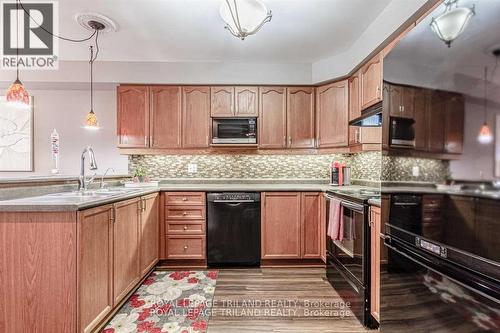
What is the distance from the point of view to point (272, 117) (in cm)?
351

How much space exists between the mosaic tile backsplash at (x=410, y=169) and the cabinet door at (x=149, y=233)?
2197 millimetres

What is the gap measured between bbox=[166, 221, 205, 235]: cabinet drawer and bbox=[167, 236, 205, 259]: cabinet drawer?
0.20ft

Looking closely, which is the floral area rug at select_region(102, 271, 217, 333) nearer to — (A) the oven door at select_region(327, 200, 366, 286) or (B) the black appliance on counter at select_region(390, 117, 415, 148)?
(A) the oven door at select_region(327, 200, 366, 286)

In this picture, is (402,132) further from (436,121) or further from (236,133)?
(236,133)

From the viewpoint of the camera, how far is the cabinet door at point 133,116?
3.45 metres

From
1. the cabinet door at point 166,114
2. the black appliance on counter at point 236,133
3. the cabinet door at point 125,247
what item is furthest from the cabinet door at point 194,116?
the cabinet door at point 125,247

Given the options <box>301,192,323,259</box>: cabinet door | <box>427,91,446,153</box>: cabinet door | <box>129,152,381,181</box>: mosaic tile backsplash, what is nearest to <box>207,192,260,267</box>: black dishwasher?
<box>301,192,323,259</box>: cabinet door

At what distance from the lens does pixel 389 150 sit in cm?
132

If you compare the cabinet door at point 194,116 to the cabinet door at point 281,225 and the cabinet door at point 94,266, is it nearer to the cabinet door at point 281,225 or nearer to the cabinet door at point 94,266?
the cabinet door at point 281,225

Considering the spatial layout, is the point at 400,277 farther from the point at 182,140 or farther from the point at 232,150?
the point at 182,140

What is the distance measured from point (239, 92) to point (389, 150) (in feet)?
8.17

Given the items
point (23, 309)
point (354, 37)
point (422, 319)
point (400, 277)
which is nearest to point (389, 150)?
point (400, 277)

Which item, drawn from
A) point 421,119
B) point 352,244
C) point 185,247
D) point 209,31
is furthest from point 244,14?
point 185,247

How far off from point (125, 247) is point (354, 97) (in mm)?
2889
